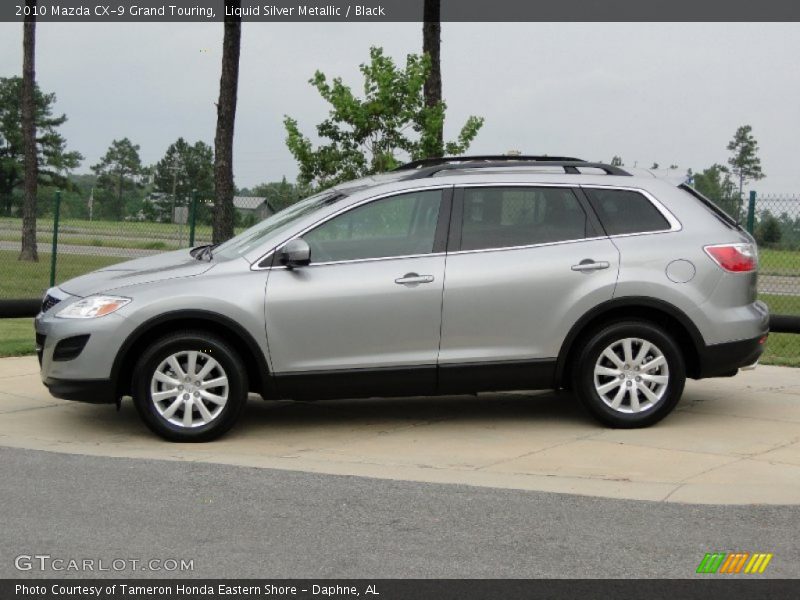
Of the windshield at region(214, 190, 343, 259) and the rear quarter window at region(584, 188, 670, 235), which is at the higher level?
the rear quarter window at region(584, 188, 670, 235)

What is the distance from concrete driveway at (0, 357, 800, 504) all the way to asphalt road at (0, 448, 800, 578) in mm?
369

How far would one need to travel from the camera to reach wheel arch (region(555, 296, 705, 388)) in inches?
327

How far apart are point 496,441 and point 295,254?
6.07 ft

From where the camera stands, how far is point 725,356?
8477mm

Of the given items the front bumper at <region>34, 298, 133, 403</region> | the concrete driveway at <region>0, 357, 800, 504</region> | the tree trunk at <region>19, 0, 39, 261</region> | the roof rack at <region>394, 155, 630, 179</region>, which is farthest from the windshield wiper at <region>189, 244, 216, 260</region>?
the tree trunk at <region>19, 0, 39, 261</region>

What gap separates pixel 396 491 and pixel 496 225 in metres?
2.39

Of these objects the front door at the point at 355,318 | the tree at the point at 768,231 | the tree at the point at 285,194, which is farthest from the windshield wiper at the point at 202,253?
the tree at the point at 768,231

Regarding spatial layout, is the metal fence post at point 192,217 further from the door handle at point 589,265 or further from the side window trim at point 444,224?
the door handle at point 589,265

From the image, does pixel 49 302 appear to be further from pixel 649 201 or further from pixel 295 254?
pixel 649 201

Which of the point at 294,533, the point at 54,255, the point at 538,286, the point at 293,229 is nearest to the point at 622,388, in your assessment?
the point at 538,286

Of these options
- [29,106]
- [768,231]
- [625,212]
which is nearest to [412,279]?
[625,212]

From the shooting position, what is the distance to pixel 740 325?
8484 millimetres

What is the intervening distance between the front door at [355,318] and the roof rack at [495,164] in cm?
75
